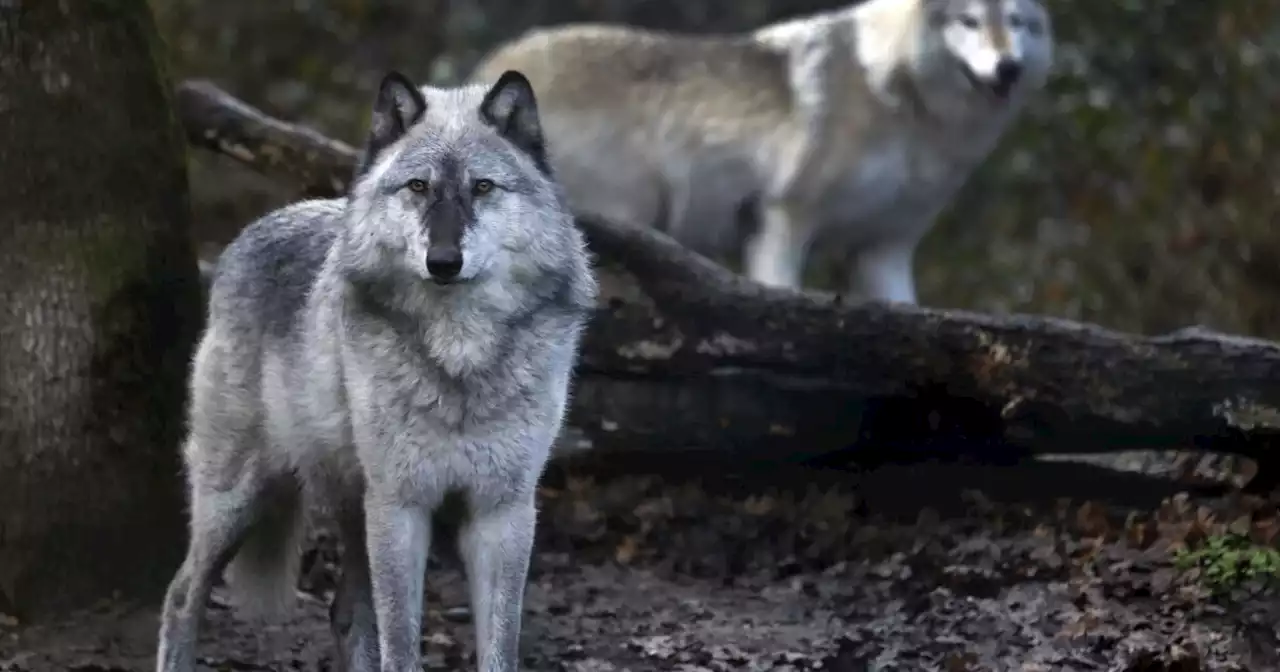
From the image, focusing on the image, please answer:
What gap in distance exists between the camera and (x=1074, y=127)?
10.9 metres

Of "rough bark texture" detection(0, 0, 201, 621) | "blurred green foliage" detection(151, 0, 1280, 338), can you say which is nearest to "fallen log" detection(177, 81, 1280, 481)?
"rough bark texture" detection(0, 0, 201, 621)

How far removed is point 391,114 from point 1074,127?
834 cm

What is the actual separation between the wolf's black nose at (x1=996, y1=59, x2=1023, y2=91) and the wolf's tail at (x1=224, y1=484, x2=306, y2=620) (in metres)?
4.23

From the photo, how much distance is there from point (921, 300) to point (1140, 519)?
551cm

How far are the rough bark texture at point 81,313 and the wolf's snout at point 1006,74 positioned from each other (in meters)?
4.06

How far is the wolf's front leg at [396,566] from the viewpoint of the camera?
3.52 metres

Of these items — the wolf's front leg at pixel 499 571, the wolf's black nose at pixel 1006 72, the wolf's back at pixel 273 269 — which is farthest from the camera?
the wolf's black nose at pixel 1006 72

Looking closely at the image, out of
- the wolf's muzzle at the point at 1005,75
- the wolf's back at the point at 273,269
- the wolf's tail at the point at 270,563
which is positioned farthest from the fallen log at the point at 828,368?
the wolf's muzzle at the point at 1005,75

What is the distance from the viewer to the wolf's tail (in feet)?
13.9

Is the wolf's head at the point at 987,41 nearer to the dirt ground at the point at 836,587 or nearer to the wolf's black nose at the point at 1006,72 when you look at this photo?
the wolf's black nose at the point at 1006,72

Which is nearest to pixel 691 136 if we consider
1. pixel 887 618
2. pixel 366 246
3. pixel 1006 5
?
pixel 1006 5

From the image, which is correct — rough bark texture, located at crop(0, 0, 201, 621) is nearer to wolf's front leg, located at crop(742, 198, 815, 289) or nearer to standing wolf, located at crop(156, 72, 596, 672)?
standing wolf, located at crop(156, 72, 596, 672)

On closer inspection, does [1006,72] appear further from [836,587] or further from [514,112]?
[514,112]

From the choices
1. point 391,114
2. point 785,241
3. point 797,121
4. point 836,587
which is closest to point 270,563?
point 391,114
